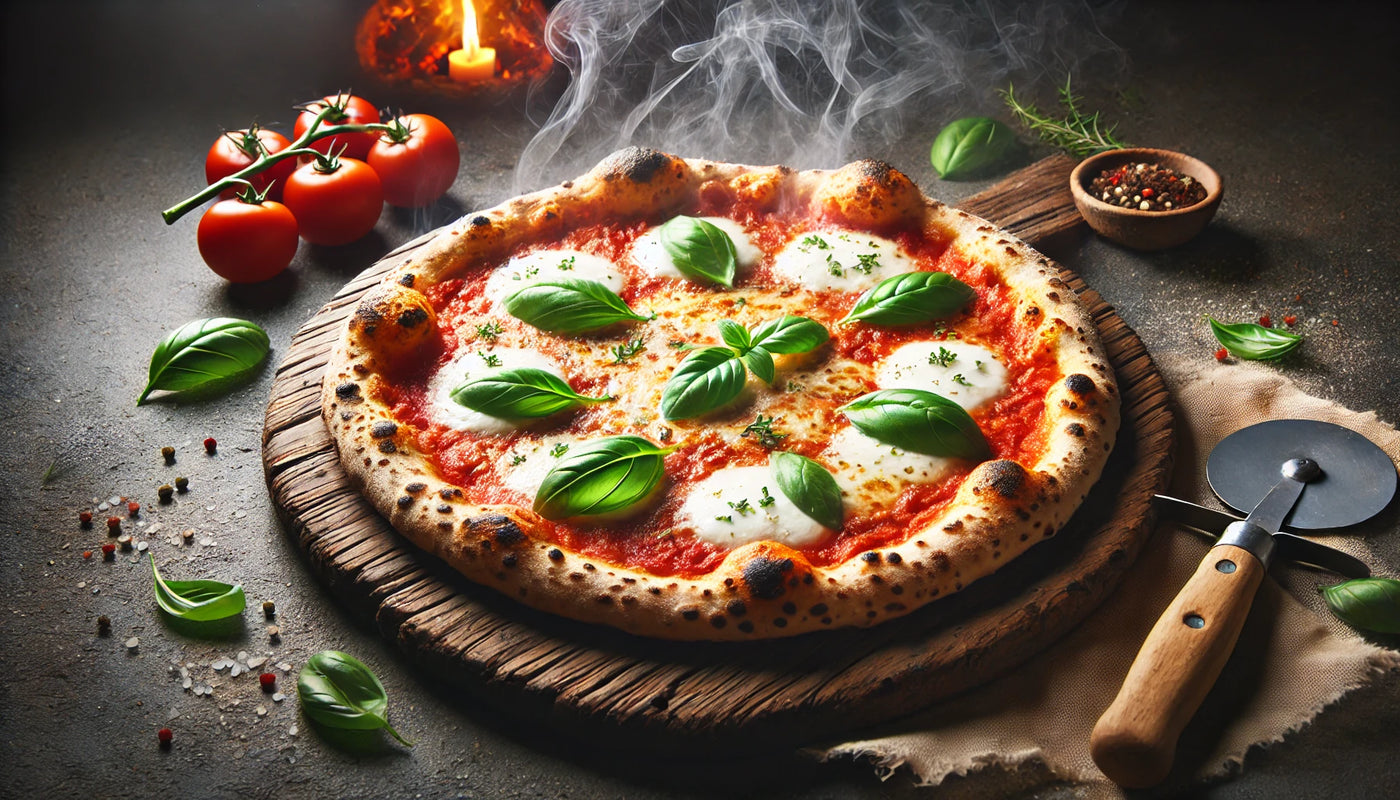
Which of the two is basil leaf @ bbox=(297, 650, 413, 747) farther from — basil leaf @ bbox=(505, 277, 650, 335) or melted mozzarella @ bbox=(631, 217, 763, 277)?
melted mozzarella @ bbox=(631, 217, 763, 277)

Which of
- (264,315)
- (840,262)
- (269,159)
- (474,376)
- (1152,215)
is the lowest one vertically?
(1152,215)

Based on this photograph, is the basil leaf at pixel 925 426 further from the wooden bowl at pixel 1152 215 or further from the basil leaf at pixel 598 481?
the wooden bowl at pixel 1152 215

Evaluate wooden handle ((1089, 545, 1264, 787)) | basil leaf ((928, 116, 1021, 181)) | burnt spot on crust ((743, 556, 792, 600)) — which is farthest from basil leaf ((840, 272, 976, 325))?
basil leaf ((928, 116, 1021, 181))

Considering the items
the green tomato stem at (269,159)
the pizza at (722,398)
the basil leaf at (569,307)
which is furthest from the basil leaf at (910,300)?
the green tomato stem at (269,159)

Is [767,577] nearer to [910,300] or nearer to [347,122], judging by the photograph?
[910,300]

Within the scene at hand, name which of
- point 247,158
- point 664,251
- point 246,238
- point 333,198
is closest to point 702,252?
point 664,251
